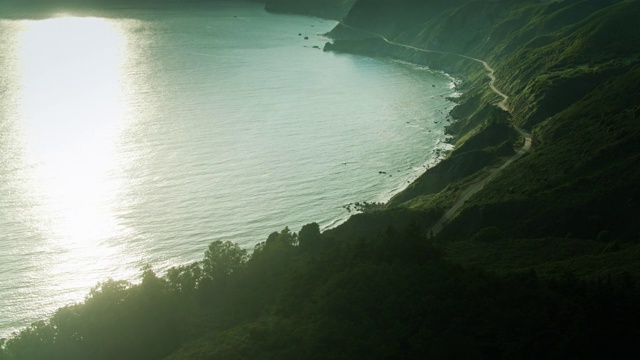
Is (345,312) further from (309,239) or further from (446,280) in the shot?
(309,239)

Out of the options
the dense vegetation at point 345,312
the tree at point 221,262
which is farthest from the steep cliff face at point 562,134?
the tree at point 221,262

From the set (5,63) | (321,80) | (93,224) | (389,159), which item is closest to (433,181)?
(389,159)

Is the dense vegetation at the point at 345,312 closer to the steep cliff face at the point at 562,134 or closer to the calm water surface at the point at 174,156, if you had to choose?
the calm water surface at the point at 174,156

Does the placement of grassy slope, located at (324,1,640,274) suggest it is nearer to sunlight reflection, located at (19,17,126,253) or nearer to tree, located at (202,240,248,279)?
tree, located at (202,240,248,279)

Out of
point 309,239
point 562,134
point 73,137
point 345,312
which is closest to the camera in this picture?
point 345,312

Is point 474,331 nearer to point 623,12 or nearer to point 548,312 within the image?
point 548,312

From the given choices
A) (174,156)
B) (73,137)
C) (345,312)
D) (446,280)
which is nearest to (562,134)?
(446,280)

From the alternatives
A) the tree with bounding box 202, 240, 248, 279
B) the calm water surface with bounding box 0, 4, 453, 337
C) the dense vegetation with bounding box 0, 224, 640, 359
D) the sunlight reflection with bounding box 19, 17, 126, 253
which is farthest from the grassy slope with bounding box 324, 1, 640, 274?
the sunlight reflection with bounding box 19, 17, 126, 253
